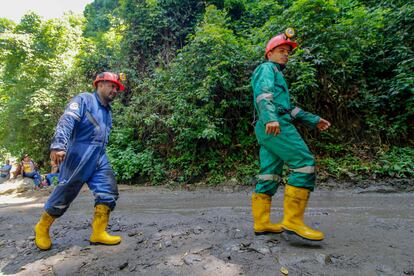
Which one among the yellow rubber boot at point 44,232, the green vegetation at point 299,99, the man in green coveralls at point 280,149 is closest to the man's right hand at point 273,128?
the man in green coveralls at point 280,149

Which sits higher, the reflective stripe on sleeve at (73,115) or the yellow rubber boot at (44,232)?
the reflective stripe on sleeve at (73,115)

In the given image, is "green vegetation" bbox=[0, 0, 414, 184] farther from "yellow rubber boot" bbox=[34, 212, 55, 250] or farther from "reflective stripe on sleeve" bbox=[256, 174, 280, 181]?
"yellow rubber boot" bbox=[34, 212, 55, 250]

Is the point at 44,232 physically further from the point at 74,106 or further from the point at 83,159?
the point at 74,106

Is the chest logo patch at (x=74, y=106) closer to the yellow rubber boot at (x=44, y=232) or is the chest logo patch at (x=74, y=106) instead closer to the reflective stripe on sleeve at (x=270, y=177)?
the yellow rubber boot at (x=44, y=232)

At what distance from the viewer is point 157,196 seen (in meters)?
6.07

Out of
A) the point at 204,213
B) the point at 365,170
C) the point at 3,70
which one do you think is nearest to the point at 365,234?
the point at 204,213

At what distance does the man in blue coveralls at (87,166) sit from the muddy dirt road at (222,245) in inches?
10.6

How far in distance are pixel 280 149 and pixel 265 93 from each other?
0.60 meters

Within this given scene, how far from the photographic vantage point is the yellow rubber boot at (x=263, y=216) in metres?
2.79

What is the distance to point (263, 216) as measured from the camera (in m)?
2.79

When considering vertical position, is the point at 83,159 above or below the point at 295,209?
above

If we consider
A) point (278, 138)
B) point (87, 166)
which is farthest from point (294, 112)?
point (87, 166)

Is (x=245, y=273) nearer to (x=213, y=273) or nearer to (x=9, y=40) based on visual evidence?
(x=213, y=273)

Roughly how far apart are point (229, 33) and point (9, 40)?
501 inches
